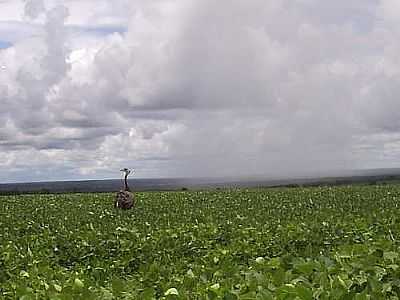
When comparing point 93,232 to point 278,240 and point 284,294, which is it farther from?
point 284,294

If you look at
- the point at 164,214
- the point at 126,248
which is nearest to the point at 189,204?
the point at 164,214

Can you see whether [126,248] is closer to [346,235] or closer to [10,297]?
[346,235]

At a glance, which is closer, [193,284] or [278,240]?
[193,284]

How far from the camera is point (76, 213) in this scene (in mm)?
27594

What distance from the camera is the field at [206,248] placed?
15.1 ft

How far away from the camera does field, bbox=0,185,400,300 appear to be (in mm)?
4613

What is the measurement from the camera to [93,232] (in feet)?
63.7

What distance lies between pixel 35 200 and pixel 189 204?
821 cm

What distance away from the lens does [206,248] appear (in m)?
17.3

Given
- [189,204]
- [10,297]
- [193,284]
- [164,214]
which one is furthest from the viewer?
[189,204]

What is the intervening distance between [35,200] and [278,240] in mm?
21259

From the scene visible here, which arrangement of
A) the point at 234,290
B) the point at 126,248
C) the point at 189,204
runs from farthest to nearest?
the point at 189,204 → the point at 126,248 → the point at 234,290

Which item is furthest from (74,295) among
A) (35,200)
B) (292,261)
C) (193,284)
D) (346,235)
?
(35,200)

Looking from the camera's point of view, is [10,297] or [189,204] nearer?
[10,297]
